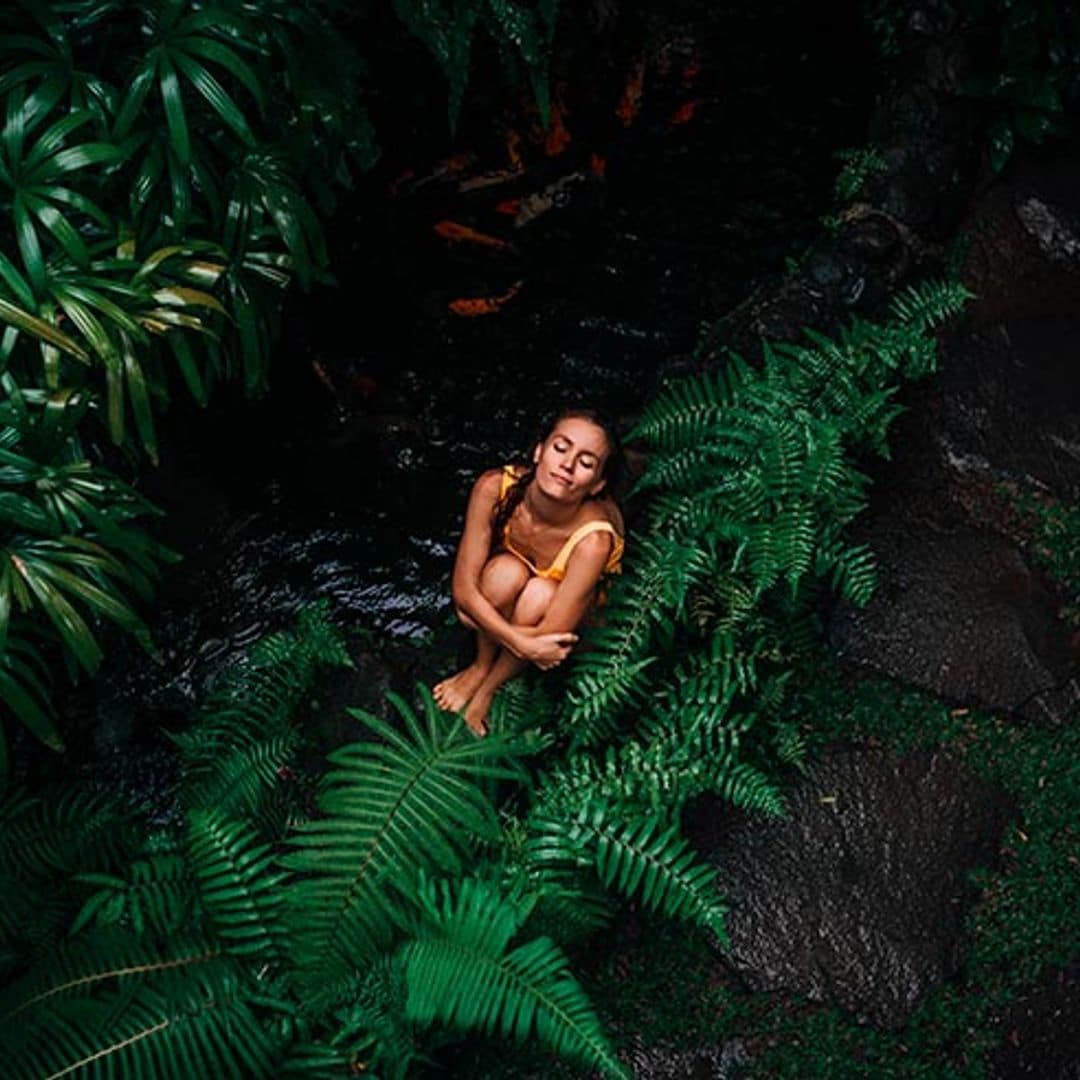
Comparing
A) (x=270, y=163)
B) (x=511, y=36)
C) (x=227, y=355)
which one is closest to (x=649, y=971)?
(x=227, y=355)

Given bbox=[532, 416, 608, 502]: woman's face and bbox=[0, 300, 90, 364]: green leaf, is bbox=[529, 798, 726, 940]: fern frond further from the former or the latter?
bbox=[0, 300, 90, 364]: green leaf

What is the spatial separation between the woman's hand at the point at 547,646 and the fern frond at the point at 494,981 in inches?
25.0

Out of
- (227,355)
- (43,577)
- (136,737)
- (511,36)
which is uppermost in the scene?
(511,36)

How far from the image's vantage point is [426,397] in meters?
4.69

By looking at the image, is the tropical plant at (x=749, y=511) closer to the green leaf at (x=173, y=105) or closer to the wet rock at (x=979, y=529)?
the wet rock at (x=979, y=529)

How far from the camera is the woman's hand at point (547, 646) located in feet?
10.9

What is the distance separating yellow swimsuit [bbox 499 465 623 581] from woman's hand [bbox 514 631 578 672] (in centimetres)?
17

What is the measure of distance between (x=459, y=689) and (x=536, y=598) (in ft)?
1.56

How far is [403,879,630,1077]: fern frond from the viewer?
108 inches

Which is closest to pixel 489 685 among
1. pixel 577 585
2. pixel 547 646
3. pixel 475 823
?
pixel 547 646

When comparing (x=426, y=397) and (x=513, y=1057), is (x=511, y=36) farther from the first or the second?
(x=513, y=1057)

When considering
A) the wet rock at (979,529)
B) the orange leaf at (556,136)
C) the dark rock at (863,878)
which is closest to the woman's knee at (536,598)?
the dark rock at (863,878)

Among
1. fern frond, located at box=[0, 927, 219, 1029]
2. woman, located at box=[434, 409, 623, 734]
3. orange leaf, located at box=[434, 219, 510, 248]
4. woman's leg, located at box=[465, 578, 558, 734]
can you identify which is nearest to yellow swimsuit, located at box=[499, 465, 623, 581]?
woman, located at box=[434, 409, 623, 734]

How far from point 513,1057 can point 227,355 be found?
2264 mm
